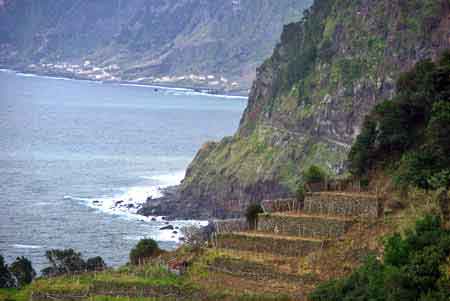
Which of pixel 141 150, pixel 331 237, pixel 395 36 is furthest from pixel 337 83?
pixel 331 237

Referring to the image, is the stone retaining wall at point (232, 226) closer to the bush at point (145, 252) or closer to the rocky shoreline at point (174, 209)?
the bush at point (145, 252)

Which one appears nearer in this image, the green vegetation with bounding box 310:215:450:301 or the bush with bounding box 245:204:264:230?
the green vegetation with bounding box 310:215:450:301

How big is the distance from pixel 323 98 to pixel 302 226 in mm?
74577

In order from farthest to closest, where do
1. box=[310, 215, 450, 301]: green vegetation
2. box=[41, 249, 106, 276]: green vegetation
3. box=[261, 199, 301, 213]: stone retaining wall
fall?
box=[41, 249, 106, 276]: green vegetation, box=[261, 199, 301, 213]: stone retaining wall, box=[310, 215, 450, 301]: green vegetation

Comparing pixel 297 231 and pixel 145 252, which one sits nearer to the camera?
pixel 297 231

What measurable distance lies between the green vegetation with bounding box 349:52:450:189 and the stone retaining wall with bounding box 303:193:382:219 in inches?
79.3

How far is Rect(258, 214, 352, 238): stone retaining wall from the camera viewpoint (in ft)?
174

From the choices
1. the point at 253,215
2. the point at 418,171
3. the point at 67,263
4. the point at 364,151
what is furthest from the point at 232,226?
the point at 67,263

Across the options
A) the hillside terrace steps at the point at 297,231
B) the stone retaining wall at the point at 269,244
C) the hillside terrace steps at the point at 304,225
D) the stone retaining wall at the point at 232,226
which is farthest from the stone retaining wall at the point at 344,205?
the stone retaining wall at the point at 232,226

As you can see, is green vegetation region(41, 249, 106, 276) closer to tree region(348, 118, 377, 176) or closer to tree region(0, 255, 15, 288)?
tree region(0, 255, 15, 288)

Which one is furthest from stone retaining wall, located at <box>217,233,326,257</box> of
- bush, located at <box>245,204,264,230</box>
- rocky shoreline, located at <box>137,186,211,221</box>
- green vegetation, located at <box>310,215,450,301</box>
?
rocky shoreline, located at <box>137,186,211,221</box>

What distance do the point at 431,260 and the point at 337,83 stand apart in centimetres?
8284

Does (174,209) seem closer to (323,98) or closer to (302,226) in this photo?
(323,98)

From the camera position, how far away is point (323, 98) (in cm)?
12788
